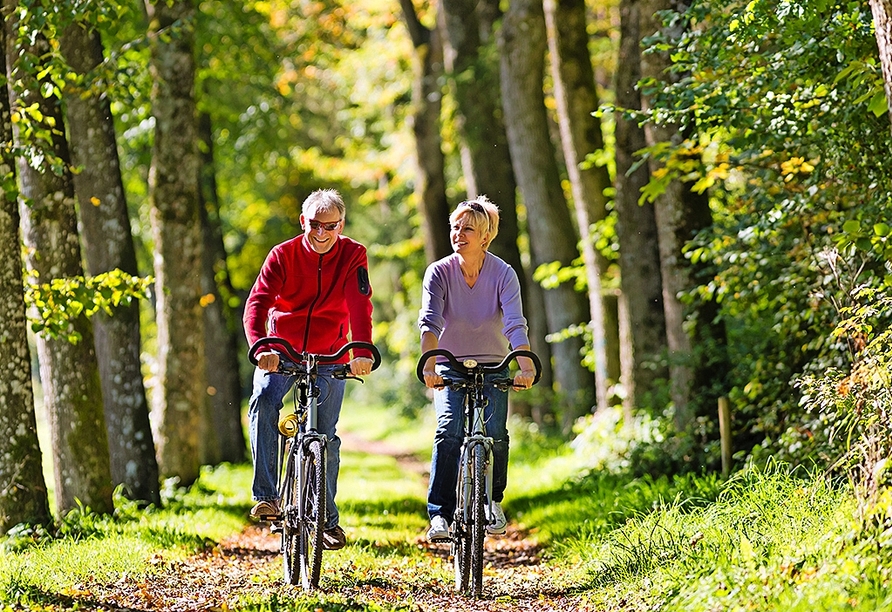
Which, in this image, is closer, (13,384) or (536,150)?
(13,384)

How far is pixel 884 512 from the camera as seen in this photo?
5.18 metres

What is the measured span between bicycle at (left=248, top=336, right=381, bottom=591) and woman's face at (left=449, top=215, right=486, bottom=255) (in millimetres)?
855

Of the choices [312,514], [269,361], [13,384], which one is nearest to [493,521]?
[312,514]

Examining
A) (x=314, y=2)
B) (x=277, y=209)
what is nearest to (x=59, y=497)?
(x=314, y=2)

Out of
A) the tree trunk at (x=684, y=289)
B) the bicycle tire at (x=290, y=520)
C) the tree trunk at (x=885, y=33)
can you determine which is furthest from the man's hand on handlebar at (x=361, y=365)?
the tree trunk at (x=684, y=289)

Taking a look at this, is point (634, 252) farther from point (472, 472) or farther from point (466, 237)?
point (472, 472)

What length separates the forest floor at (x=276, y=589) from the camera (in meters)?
6.16

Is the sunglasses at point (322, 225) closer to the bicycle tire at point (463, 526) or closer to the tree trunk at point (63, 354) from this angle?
the bicycle tire at point (463, 526)

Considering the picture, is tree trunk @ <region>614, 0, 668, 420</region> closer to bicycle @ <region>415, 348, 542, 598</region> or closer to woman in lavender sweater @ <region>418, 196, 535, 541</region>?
woman in lavender sweater @ <region>418, 196, 535, 541</region>

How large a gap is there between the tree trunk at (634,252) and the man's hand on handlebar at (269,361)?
242 inches

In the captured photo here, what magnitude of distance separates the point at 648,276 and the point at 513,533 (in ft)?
11.7

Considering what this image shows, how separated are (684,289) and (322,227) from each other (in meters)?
4.95

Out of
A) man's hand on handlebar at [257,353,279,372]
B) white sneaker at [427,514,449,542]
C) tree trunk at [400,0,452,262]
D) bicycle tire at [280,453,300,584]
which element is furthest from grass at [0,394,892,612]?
tree trunk at [400,0,452,262]

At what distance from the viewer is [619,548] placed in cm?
696
